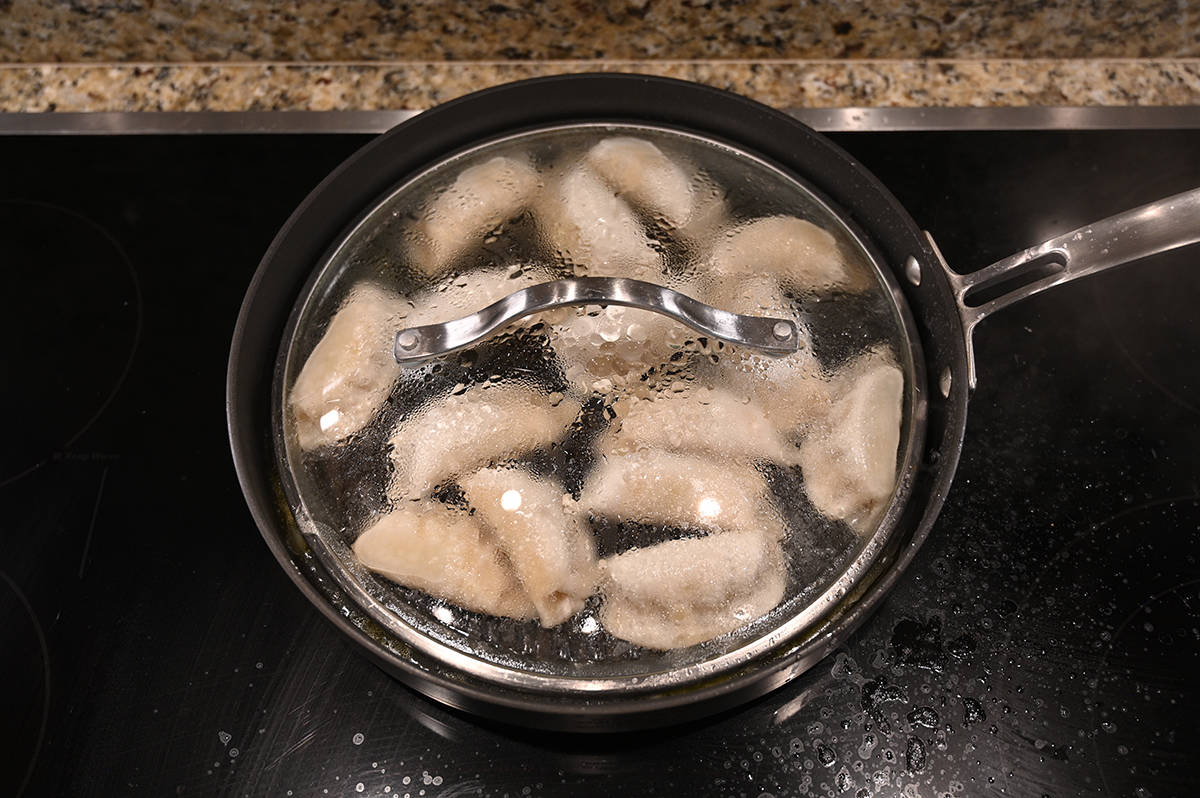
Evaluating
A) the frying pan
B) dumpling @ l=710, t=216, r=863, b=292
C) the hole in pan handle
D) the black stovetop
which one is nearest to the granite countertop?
the black stovetop

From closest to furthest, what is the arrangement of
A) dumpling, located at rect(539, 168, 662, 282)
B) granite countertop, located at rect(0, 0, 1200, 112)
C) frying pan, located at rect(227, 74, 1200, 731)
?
frying pan, located at rect(227, 74, 1200, 731)
dumpling, located at rect(539, 168, 662, 282)
granite countertop, located at rect(0, 0, 1200, 112)

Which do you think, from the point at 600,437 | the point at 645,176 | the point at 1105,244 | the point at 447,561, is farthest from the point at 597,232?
the point at 1105,244

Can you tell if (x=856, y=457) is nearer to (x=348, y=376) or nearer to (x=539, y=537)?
(x=539, y=537)

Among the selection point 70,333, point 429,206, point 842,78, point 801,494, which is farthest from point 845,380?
point 70,333

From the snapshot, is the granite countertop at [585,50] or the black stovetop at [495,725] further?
the granite countertop at [585,50]

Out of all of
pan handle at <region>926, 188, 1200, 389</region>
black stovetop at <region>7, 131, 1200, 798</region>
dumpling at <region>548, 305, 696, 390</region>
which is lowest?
black stovetop at <region>7, 131, 1200, 798</region>

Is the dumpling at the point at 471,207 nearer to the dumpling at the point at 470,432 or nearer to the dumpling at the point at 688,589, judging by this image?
the dumpling at the point at 470,432

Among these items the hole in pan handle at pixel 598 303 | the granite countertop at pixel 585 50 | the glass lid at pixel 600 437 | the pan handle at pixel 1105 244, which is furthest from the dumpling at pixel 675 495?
the granite countertop at pixel 585 50

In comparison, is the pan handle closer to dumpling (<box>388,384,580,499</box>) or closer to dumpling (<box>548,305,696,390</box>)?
dumpling (<box>548,305,696,390</box>)
